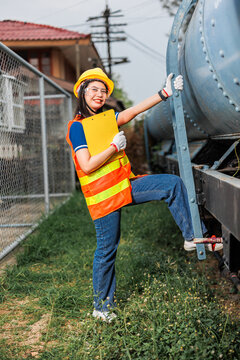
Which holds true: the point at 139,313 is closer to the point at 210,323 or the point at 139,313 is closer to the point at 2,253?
the point at 210,323

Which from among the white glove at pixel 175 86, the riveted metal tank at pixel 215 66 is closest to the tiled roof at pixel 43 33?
the riveted metal tank at pixel 215 66

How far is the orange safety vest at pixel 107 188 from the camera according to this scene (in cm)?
280

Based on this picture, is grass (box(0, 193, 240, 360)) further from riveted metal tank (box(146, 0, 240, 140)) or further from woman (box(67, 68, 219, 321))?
riveted metal tank (box(146, 0, 240, 140))

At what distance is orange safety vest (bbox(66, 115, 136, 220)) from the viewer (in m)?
2.80

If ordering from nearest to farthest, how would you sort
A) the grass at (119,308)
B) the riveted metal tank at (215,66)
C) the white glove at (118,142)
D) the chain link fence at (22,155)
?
the riveted metal tank at (215,66) < the grass at (119,308) < the white glove at (118,142) < the chain link fence at (22,155)

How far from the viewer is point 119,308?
9.99 feet

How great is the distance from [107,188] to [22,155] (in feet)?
10.1

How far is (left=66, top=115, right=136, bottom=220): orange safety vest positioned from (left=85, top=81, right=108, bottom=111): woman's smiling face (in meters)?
0.39

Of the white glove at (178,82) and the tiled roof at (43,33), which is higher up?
the tiled roof at (43,33)

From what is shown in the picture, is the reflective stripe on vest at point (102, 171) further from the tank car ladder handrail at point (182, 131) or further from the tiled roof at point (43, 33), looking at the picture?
the tiled roof at point (43, 33)

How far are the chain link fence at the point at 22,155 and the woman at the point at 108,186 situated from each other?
1832 mm

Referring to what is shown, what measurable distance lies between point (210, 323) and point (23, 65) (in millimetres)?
4299

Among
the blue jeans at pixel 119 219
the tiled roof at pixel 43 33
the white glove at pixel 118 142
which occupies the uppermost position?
the tiled roof at pixel 43 33

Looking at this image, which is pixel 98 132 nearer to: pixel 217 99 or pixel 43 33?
pixel 217 99
